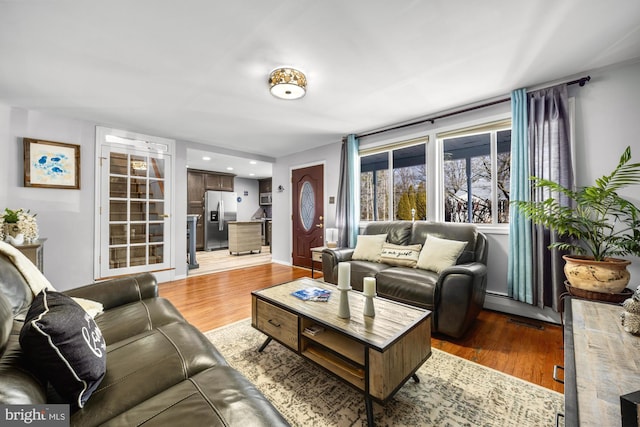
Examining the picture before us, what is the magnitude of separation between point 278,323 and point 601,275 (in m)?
2.44

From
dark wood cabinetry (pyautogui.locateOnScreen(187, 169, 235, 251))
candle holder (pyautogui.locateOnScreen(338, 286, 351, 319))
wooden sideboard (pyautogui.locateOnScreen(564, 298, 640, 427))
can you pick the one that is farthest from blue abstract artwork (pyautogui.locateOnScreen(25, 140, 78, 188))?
wooden sideboard (pyautogui.locateOnScreen(564, 298, 640, 427))

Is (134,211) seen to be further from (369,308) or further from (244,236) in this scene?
(369,308)

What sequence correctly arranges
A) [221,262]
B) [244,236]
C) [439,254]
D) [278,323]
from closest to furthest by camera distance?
[278,323] → [439,254] → [221,262] → [244,236]

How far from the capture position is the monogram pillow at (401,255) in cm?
284

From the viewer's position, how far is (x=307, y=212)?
505cm

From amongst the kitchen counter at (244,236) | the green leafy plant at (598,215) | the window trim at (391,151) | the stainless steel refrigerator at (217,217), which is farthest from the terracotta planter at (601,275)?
the stainless steel refrigerator at (217,217)

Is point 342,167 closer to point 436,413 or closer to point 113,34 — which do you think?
point 113,34

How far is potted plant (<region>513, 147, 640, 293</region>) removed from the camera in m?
1.92

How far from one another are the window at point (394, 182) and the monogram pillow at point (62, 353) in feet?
11.4

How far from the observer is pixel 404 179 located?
12.4 ft

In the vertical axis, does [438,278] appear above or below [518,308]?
above

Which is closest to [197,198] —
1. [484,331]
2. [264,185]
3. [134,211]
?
[264,185]

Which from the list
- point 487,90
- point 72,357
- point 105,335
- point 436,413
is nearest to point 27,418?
point 72,357

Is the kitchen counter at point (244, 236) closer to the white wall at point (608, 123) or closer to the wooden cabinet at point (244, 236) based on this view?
the wooden cabinet at point (244, 236)
